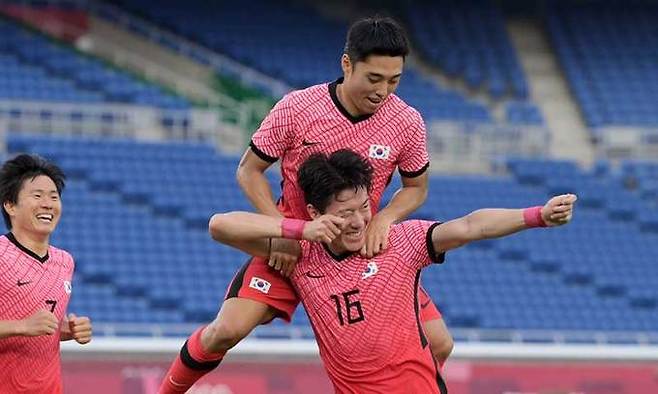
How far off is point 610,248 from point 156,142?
4810mm

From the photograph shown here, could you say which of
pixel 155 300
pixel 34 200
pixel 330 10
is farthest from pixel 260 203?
pixel 330 10

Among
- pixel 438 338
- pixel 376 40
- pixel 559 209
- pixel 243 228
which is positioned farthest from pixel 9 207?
pixel 559 209

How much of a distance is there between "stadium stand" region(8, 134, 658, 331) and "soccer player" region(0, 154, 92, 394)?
7.68 meters

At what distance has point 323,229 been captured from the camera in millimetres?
5641

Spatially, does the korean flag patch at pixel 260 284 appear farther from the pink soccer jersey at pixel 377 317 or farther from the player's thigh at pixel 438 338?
the player's thigh at pixel 438 338

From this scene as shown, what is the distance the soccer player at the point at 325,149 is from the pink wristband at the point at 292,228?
281mm

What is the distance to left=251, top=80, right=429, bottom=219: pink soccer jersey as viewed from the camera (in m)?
6.14

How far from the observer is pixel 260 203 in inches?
246

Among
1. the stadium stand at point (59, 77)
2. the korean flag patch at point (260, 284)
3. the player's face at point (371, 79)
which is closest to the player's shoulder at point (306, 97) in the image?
the player's face at point (371, 79)

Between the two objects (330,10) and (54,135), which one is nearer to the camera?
(54,135)

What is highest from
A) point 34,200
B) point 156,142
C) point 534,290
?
point 34,200

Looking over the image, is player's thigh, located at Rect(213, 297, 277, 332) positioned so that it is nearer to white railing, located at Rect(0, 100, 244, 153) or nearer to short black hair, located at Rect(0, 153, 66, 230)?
short black hair, located at Rect(0, 153, 66, 230)

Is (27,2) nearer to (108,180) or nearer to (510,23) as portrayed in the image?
(108,180)

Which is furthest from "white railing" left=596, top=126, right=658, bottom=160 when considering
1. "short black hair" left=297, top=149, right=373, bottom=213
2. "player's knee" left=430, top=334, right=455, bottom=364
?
"short black hair" left=297, top=149, right=373, bottom=213
